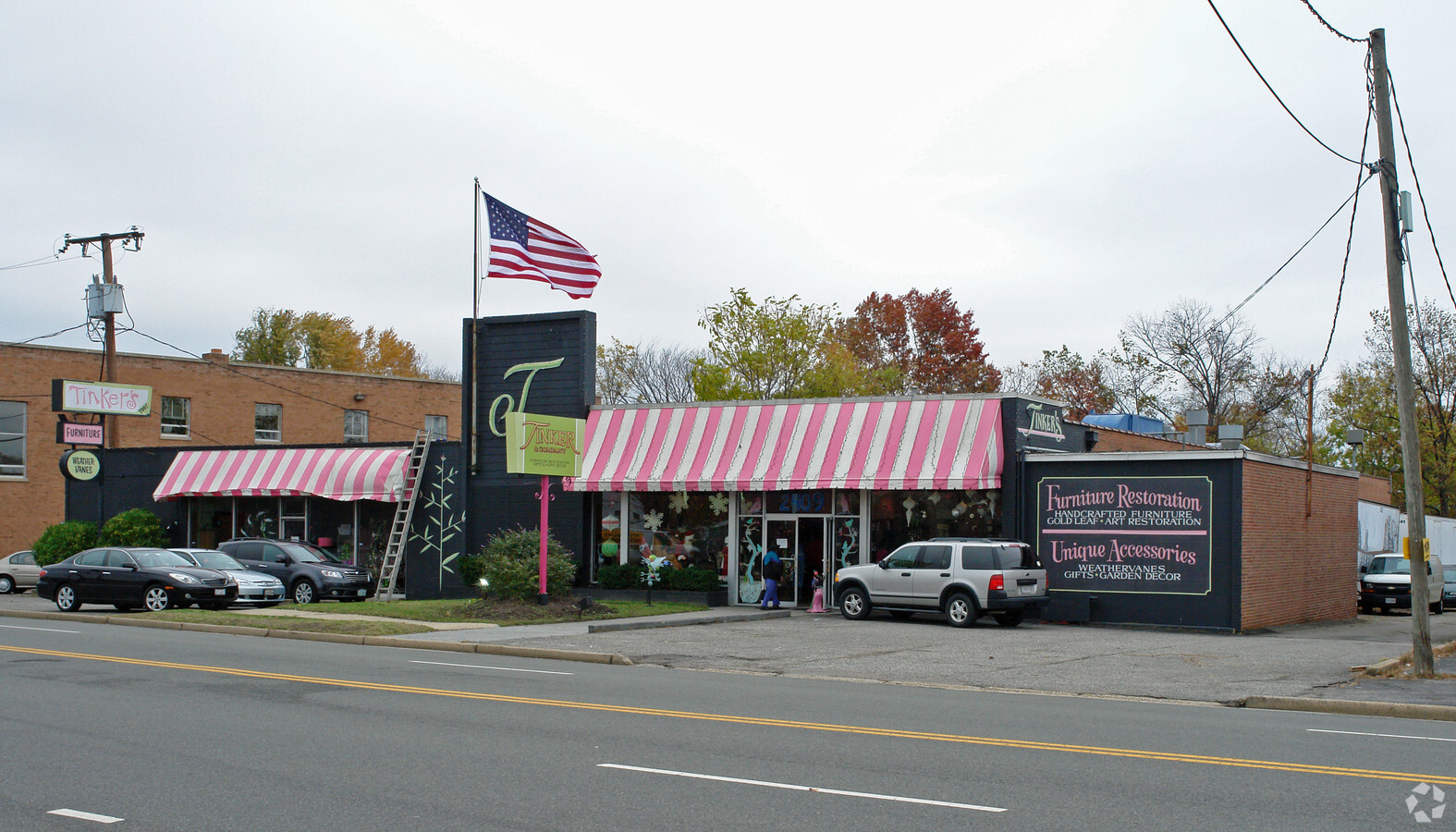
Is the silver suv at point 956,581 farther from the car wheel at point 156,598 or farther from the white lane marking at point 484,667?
the car wheel at point 156,598

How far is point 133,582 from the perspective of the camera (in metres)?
25.0

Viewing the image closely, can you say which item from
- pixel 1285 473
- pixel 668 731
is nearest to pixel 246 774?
pixel 668 731

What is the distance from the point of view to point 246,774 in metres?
8.52

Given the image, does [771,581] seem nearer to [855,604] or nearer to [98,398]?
[855,604]

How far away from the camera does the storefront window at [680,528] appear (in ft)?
96.7

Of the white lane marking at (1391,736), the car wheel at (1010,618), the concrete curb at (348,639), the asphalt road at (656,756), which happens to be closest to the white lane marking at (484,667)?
the asphalt road at (656,756)

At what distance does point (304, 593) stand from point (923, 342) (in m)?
43.4

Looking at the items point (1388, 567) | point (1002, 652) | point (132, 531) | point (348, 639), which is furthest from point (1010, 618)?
point (132, 531)

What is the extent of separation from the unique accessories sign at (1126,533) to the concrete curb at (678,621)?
6.08m

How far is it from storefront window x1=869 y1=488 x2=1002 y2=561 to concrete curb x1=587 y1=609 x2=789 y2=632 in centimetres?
297

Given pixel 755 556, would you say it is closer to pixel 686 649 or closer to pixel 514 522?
pixel 514 522

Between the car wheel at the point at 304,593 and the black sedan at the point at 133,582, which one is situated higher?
the black sedan at the point at 133,582

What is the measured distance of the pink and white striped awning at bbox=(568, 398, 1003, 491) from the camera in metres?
26.5

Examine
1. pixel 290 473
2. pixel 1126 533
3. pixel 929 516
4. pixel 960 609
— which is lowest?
pixel 960 609
